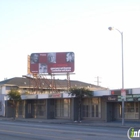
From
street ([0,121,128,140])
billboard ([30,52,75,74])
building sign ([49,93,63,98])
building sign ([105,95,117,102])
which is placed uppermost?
billboard ([30,52,75,74])

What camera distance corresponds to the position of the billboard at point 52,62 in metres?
59.0

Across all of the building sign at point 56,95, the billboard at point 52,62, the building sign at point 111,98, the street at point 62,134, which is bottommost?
the street at point 62,134

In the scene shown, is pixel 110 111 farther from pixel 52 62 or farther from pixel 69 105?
pixel 52 62

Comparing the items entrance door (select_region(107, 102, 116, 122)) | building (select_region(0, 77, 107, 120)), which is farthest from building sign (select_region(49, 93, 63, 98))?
entrance door (select_region(107, 102, 116, 122))

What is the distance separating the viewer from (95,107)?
48.8m

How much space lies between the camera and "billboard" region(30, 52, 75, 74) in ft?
194

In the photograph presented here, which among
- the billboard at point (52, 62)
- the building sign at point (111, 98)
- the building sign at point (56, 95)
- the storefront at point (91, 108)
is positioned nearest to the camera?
the building sign at point (111, 98)

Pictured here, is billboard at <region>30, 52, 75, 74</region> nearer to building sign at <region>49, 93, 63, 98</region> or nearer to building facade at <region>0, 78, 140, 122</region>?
building facade at <region>0, 78, 140, 122</region>

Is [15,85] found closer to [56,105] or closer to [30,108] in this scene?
[30,108]

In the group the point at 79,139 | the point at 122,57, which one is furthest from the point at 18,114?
the point at 79,139

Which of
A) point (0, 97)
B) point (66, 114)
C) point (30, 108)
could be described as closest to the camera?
point (66, 114)

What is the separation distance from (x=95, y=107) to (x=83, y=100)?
2838 millimetres

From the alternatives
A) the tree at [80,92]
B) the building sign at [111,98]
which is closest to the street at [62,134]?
the building sign at [111,98]

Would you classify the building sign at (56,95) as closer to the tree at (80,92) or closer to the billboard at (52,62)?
the tree at (80,92)
